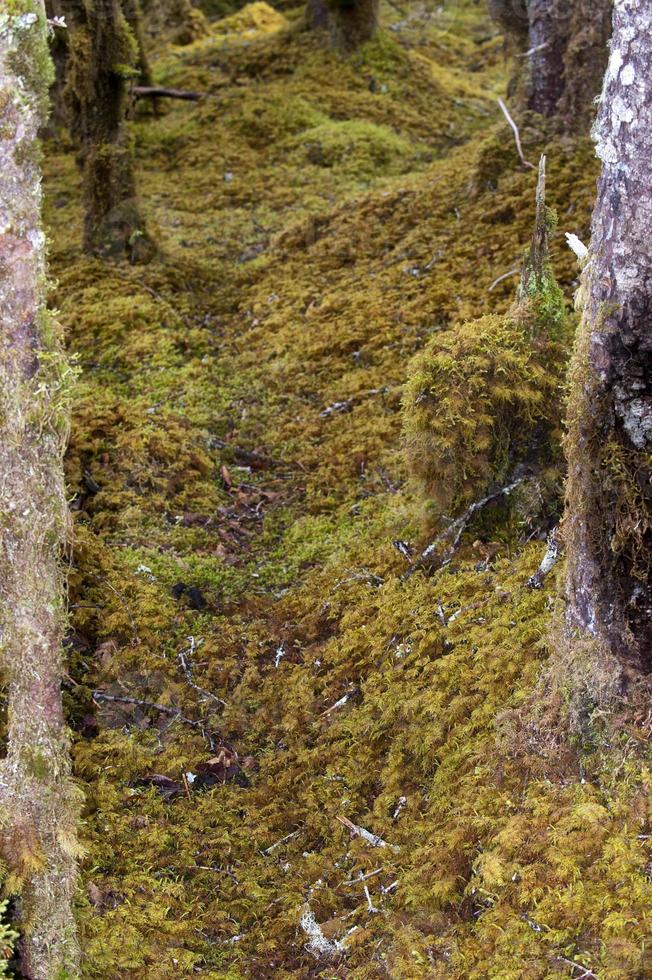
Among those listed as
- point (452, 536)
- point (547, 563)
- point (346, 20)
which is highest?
point (346, 20)

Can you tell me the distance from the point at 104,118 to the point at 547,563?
21.9ft

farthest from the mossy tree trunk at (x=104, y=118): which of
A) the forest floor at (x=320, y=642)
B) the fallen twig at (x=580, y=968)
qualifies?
the fallen twig at (x=580, y=968)

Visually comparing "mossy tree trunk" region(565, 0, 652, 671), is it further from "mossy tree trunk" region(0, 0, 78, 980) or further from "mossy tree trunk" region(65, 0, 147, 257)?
"mossy tree trunk" region(65, 0, 147, 257)

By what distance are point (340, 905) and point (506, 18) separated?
344 inches

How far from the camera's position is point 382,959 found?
354 centimetres

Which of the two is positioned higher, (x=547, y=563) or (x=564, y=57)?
(x=564, y=57)

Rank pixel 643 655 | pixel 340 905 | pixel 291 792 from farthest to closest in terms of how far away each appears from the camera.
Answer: pixel 291 792 < pixel 340 905 < pixel 643 655

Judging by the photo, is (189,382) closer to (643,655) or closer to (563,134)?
(563,134)

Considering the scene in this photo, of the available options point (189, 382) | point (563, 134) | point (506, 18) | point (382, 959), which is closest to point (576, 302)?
point (382, 959)

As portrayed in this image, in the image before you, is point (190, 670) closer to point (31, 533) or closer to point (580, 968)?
point (31, 533)

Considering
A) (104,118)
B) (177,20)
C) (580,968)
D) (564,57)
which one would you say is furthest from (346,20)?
(580,968)

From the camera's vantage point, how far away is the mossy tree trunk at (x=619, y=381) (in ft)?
10.3

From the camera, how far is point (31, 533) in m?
3.37

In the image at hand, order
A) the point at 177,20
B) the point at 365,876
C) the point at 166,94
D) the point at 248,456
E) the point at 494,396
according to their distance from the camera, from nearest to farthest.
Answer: the point at 365,876 → the point at 494,396 → the point at 248,456 → the point at 166,94 → the point at 177,20
